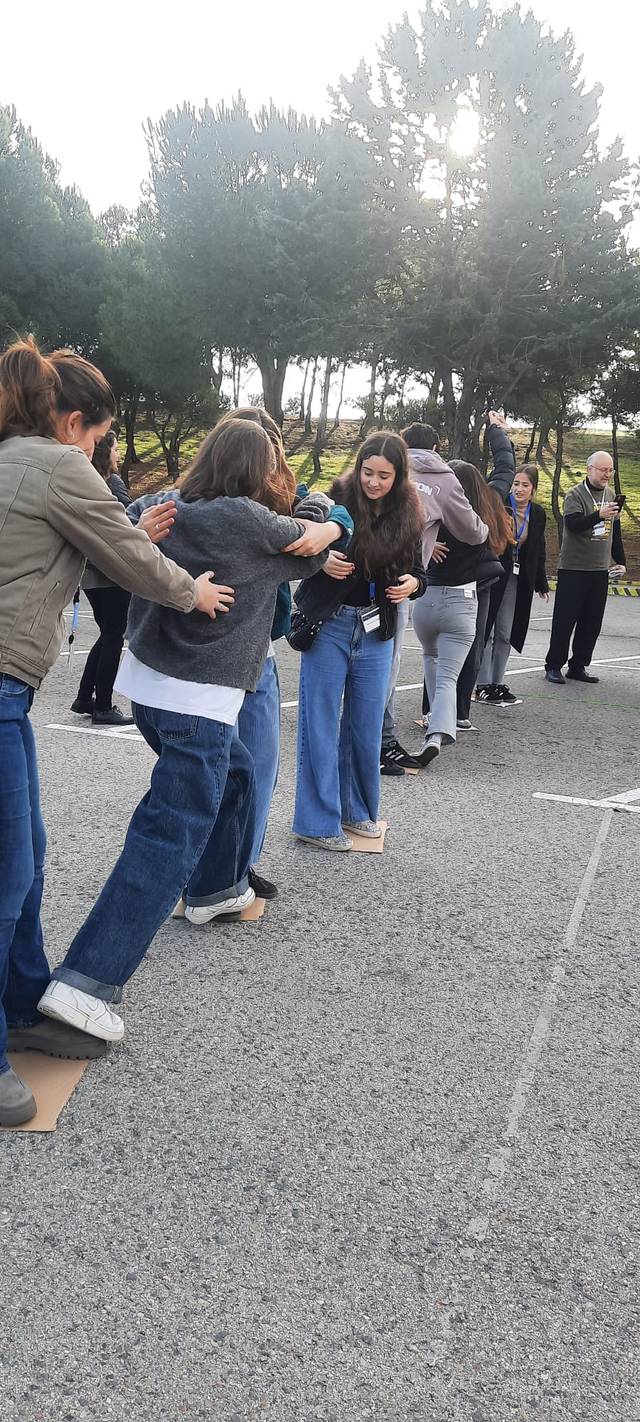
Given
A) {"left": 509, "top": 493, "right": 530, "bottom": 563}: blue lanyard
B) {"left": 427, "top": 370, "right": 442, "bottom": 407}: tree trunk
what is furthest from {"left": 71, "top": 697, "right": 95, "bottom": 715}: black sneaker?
{"left": 427, "top": 370, "right": 442, "bottom": 407}: tree trunk

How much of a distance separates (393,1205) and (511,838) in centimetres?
301

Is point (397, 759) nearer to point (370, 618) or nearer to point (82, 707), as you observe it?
point (370, 618)

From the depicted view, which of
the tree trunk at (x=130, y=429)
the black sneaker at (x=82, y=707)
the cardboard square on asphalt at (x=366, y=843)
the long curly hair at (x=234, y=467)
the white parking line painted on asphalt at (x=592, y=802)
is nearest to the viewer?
the long curly hair at (x=234, y=467)

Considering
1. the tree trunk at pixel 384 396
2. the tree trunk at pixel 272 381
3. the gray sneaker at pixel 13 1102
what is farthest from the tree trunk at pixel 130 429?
the gray sneaker at pixel 13 1102

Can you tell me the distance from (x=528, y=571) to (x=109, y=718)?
3.85m

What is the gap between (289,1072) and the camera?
9.79 ft

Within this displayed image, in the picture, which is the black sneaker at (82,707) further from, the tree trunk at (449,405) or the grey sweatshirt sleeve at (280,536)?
the tree trunk at (449,405)

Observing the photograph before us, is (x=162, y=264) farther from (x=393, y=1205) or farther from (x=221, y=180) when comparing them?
(x=393, y=1205)

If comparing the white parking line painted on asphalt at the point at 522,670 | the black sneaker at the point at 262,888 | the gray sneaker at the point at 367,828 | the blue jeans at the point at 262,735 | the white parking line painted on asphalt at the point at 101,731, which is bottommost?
the white parking line painted on asphalt at the point at 522,670

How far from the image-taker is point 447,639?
22.3ft

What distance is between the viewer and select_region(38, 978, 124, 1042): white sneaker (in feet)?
9.38

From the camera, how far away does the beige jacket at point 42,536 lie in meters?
2.38

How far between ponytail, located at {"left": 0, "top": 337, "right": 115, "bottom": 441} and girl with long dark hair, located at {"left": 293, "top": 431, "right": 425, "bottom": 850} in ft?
6.92

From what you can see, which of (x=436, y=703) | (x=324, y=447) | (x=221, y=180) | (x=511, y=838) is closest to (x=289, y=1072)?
(x=511, y=838)
